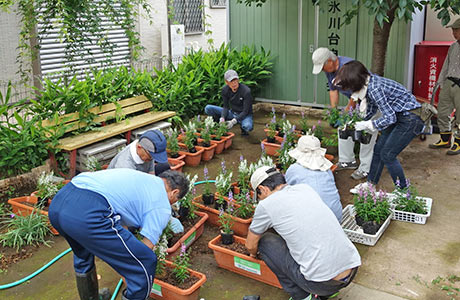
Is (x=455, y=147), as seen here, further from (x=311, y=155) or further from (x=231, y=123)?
(x=311, y=155)

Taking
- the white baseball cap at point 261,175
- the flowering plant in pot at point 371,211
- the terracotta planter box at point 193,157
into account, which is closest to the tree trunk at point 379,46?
the terracotta planter box at point 193,157

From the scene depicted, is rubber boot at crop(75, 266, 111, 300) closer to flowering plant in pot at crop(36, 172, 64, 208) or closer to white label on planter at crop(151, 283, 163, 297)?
white label on planter at crop(151, 283, 163, 297)

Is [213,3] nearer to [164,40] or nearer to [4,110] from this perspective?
[164,40]

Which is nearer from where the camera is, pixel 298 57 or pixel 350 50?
pixel 350 50

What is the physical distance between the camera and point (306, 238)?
3156 mm

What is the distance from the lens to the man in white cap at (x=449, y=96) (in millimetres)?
6758

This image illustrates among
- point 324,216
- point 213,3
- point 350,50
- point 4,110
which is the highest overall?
point 213,3

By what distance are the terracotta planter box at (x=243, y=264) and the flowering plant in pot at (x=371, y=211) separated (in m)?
1.20

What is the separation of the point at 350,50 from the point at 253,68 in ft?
5.99

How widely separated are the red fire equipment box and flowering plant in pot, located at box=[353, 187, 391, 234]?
12.4 ft

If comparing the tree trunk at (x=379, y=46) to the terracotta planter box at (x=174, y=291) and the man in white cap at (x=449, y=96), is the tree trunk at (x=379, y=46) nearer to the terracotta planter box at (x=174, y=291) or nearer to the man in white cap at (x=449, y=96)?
the man in white cap at (x=449, y=96)

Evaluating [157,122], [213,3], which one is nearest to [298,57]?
[157,122]

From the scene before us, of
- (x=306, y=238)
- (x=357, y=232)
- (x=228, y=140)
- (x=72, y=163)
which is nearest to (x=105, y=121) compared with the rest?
(x=72, y=163)

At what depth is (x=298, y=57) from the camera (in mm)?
9281
